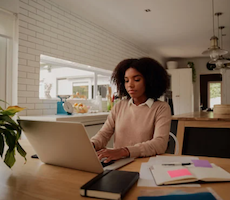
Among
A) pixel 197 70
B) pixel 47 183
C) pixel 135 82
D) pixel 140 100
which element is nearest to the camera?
pixel 47 183

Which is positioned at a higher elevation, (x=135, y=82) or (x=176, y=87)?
(x=176, y=87)

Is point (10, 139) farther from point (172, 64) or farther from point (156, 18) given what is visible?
point (172, 64)

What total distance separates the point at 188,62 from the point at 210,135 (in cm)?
531

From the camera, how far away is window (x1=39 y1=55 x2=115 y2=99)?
325 cm

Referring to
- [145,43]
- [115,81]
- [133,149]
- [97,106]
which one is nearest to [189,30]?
[145,43]

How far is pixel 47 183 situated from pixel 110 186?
9.5 inches

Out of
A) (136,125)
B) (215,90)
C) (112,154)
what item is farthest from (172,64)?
(112,154)

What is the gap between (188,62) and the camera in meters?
7.45

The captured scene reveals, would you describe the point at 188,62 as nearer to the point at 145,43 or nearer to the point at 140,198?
the point at 145,43

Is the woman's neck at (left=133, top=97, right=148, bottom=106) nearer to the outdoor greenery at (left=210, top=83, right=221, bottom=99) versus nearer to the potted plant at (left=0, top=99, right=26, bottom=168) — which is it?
the potted plant at (left=0, top=99, right=26, bottom=168)

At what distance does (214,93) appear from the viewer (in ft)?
25.4

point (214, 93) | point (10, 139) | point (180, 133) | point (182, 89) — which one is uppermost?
point (182, 89)

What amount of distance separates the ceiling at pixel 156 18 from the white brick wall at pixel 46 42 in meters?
0.19

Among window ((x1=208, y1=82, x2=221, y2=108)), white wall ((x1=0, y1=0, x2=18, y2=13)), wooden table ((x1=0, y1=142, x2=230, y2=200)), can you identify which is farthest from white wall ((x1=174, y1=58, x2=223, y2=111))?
wooden table ((x1=0, y1=142, x2=230, y2=200))
